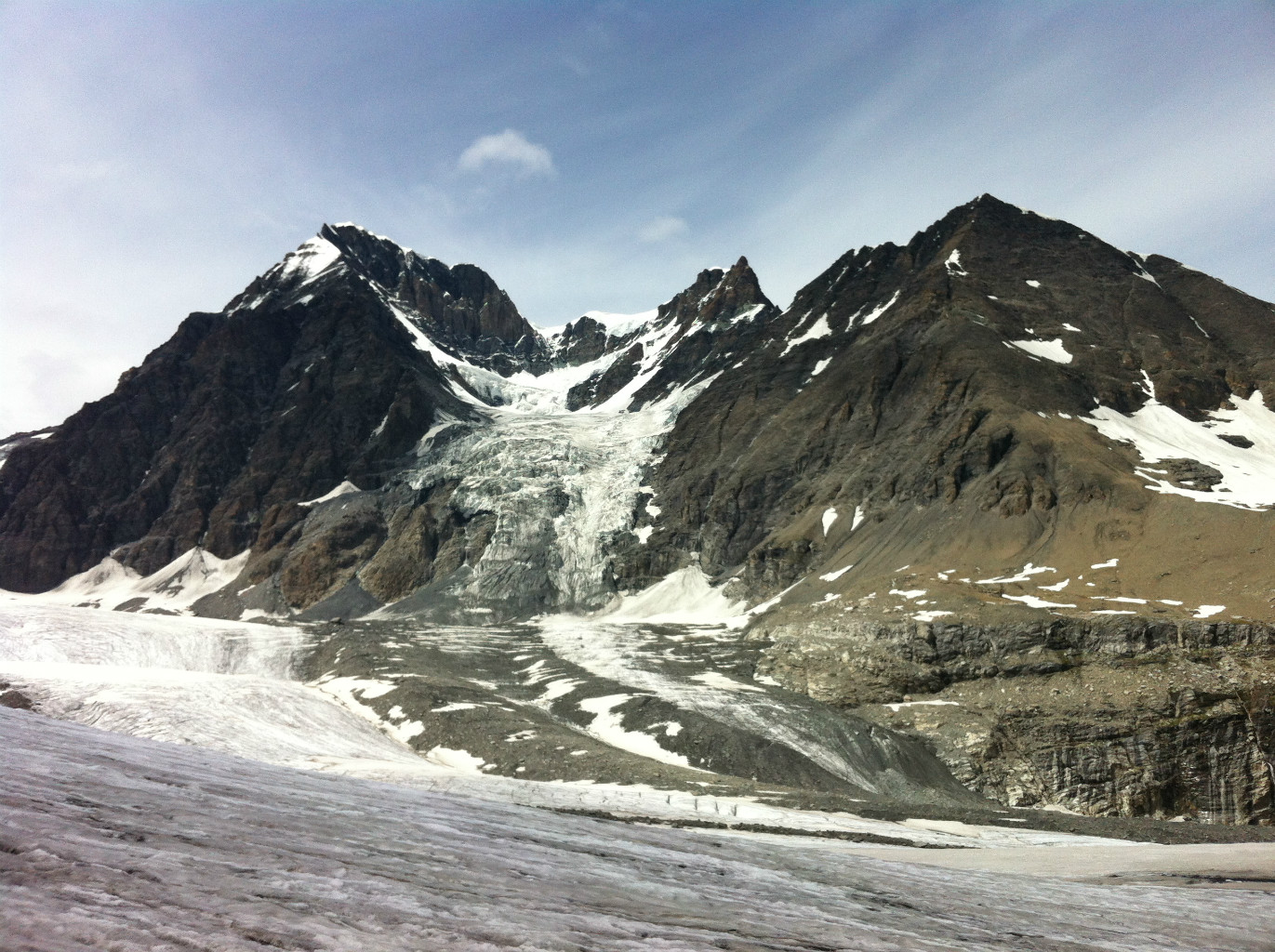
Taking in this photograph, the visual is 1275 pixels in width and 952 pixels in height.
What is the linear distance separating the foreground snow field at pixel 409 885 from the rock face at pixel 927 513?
58980 mm

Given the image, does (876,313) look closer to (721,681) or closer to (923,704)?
(721,681)

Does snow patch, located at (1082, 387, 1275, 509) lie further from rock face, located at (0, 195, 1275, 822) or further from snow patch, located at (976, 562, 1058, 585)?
snow patch, located at (976, 562, 1058, 585)

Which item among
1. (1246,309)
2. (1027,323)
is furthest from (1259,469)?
(1246,309)

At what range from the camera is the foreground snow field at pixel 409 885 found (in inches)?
131

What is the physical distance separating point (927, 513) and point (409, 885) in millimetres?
112155

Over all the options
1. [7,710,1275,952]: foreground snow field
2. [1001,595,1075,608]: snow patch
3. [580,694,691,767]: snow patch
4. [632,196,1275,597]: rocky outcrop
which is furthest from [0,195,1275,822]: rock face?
[7,710,1275,952]: foreground snow field

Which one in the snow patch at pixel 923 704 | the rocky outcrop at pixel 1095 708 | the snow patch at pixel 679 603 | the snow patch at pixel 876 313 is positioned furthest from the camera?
the snow patch at pixel 876 313

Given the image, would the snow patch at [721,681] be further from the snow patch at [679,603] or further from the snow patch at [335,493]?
the snow patch at [335,493]

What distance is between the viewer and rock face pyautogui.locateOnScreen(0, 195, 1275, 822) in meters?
61.2

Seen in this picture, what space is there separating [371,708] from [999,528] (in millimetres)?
76665

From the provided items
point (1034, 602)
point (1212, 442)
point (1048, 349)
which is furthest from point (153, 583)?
point (1212, 442)

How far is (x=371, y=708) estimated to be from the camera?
60.5 m

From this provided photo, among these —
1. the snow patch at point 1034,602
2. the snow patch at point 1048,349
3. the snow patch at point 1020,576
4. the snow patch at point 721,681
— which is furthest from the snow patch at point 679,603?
the snow patch at point 1048,349

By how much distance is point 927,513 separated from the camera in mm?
108438
